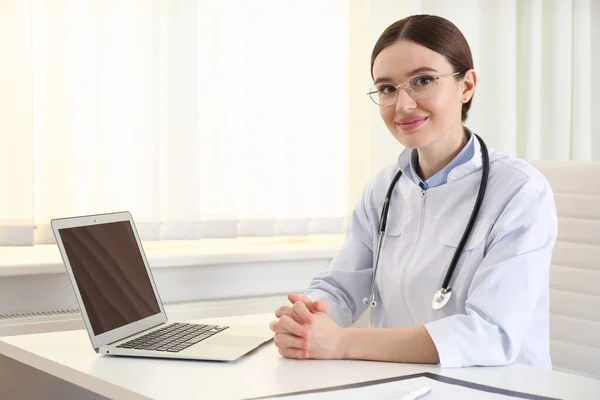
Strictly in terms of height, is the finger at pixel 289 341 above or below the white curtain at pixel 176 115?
below

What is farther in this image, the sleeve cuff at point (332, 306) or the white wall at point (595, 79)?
the white wall at point (595, 79)

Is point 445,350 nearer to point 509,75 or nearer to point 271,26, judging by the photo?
point 271,26

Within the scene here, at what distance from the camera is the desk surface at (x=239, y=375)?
114cm

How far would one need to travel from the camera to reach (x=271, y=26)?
2387 mm

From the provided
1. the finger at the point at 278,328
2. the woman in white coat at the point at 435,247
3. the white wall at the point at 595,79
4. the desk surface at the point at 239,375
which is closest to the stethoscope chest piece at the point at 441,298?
the woman in white coat at the point at 435,247

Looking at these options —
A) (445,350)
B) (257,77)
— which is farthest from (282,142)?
(445,350)

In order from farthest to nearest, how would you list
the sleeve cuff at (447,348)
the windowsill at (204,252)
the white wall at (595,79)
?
the white wall at (595,79)
the windowsill at (204,252)
the sleeve cuff at (447,348)

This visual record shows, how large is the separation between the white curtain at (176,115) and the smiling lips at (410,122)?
31.6 inches

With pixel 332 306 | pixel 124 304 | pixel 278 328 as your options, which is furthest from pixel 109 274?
pixel 332 306

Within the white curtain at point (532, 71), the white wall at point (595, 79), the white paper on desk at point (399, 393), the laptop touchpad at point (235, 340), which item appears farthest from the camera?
the white wall at point (595, 79)

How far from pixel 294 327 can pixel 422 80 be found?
1.87ft

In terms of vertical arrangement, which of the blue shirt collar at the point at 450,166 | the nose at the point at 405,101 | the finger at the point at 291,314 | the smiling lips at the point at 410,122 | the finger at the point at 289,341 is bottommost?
the finger at the point at 289,341

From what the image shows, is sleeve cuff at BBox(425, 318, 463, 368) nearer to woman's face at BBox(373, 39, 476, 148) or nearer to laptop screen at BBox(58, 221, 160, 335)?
woman's face at BBox(373, 39, 476, 148)

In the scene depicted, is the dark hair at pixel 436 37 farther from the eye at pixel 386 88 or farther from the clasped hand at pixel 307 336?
the clasped hand at pixel 307 336
